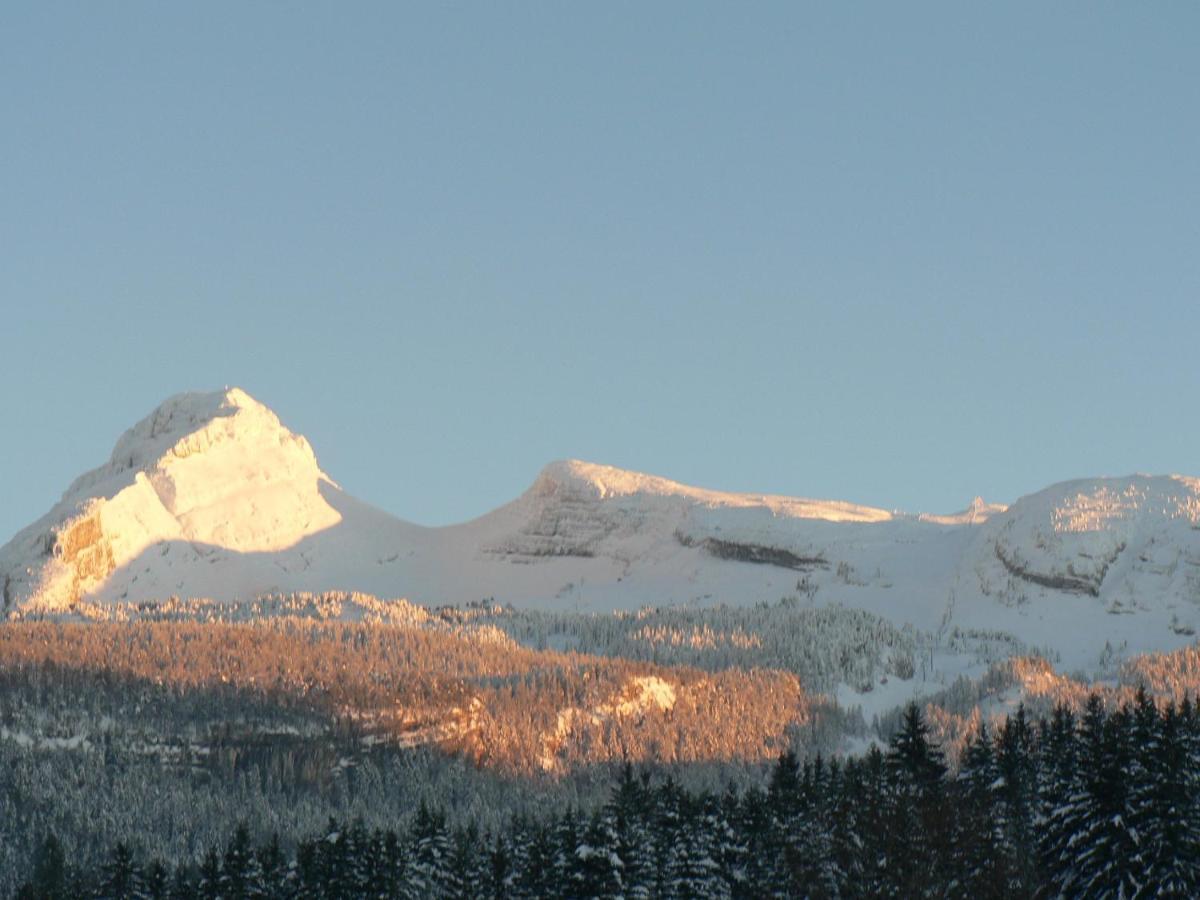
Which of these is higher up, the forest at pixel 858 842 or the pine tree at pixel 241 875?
the forest at pixel 858 842

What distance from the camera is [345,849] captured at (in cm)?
15838

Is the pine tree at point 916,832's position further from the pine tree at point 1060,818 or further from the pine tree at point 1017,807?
the pine tree at point 1060,818

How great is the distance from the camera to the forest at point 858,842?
11838cm

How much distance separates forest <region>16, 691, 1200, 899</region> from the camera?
388 feet

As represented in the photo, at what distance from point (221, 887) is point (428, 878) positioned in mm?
16519

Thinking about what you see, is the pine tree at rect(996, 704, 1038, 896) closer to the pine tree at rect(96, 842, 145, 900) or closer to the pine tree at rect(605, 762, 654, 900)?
the pine tree at rect(605, 762, 654, 900)

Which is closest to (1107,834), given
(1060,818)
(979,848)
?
(1060,818)

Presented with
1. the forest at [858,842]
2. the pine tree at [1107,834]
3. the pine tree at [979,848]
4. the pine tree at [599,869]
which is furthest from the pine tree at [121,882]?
the pine tree at [1107,834]

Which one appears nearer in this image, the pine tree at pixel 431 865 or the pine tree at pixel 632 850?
the pine tree at pixel 632 850

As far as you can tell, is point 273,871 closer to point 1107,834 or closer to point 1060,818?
point 1060,818

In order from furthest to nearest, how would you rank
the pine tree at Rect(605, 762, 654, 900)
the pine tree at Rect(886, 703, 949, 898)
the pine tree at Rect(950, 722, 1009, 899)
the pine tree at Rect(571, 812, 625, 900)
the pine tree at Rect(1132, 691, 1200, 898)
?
the pine tree at Rect(605, 762, 654, 900) → the pine tree at Rect(571, 812, 625, 900) → the pine tree at Rect(886, 703, 949, 898) → the pine tree at Rect(950, 722, 1009, 899) → the pine tree at Rect(1132, 691, 1200, 898)

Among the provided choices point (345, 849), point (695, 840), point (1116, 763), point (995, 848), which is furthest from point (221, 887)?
point (1116, 763)

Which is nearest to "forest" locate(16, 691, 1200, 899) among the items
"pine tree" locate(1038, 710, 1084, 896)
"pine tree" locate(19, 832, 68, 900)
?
"pine tree" locate(1038, 710, 1084, 896)

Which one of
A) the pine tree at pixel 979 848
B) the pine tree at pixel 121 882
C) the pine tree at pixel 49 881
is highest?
the pine tree at pixel 979 848
